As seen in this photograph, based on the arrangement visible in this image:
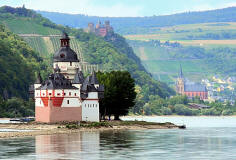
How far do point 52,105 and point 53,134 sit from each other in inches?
662

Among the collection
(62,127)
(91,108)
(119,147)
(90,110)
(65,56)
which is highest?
(65,56)

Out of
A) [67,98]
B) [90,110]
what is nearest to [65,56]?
[90,110]

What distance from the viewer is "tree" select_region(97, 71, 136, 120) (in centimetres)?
18488

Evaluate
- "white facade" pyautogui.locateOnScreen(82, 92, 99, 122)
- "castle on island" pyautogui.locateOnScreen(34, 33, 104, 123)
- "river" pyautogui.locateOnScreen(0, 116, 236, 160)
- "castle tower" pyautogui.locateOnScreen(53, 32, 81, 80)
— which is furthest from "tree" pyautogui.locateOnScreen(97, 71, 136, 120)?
"river" pyautogui.locateOnScreen(0, 116, 236, 160)

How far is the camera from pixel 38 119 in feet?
577

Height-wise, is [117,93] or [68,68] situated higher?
[68,68]

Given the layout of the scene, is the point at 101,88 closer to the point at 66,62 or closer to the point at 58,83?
the point at 58,83

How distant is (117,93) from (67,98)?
18026mm

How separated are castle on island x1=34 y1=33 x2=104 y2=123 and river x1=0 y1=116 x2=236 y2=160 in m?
17.2

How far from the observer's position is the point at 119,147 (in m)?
125

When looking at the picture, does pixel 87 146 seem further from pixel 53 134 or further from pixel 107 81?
pixel 107 81

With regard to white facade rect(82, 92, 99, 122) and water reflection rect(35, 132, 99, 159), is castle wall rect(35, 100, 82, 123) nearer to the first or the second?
white facade rect(82, 92, 99, 122)

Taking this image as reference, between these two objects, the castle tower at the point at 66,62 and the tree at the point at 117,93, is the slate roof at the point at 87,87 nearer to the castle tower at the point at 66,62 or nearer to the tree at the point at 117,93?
the tree at the point at 117,93

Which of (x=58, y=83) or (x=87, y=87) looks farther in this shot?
(x=87, y=87)
